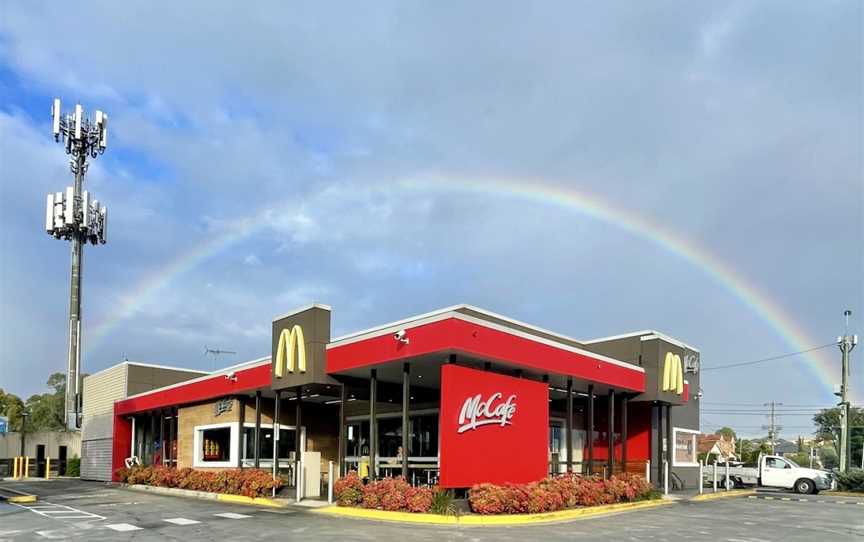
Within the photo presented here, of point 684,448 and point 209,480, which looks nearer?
point 209,480

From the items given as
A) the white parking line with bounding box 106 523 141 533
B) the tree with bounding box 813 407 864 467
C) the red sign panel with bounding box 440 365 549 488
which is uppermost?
the red sign panel with bounding box 440 365 549 488

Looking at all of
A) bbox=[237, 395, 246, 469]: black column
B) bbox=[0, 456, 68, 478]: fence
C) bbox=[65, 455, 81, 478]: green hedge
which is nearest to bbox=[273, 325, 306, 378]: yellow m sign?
bbox=[237, 395, 246, 469]: black column

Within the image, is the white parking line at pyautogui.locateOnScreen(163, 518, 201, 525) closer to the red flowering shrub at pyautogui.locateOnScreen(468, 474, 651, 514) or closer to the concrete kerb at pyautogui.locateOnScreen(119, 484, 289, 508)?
the concrete kerb at pyautogui.locateOnScreen(119, 484, 289, 508)

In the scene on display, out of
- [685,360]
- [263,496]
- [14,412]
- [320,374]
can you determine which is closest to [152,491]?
[263,496]

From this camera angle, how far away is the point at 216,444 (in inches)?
1304

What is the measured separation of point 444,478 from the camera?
63.2ft

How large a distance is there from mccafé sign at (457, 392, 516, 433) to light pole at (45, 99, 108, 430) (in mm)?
45343

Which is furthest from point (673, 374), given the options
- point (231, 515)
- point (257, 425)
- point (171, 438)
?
point (171, 438)

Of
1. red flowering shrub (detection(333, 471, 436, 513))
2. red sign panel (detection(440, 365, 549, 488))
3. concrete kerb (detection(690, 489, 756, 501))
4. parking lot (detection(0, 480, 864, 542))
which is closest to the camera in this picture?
parking lot (detection(0, 480, 864, 542))

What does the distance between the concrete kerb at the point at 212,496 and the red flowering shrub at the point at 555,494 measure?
7.37m

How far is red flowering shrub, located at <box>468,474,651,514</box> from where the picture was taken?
19.4 metres

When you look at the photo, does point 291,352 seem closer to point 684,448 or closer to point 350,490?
point 350,490

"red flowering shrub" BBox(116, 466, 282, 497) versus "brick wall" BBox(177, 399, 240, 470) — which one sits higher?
"brick wall" BBox(177, 399, 240, 470)

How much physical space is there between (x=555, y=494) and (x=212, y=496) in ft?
45.0
